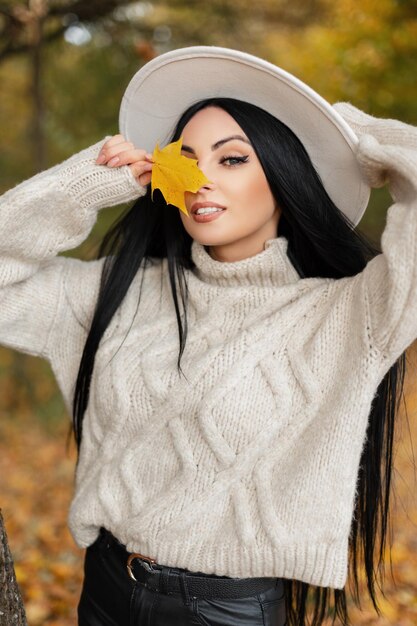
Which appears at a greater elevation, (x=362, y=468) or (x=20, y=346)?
(x=20, y=346)

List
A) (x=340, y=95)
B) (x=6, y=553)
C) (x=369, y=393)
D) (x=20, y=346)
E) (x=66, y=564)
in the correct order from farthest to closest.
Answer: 1. (x=340, y=95)
2. (x=66, y=564)
3. (x=20, y=346)
4. (x=6, y=553)
5. (x=369, y=393)

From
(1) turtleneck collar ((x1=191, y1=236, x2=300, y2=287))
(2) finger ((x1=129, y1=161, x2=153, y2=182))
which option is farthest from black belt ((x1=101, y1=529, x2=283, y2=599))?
(2) finger ((x1=129, y1=161, x2=153, y2=182))

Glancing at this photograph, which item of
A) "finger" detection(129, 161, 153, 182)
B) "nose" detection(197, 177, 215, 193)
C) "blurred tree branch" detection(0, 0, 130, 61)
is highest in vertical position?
"blurred tree branch" detection(0, 0, 130, 61)

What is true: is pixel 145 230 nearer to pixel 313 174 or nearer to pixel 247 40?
pixel 313 174

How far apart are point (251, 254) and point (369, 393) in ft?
2.01

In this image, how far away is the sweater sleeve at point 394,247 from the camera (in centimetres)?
172

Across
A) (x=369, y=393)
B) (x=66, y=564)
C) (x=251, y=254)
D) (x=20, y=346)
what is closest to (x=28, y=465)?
(x=66, y=564)

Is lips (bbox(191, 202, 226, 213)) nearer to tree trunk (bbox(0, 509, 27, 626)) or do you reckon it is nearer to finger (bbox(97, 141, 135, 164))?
finger (bbox(97, 141, 135, 164))

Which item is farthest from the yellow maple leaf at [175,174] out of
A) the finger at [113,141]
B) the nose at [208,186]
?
the finger at [113,141]

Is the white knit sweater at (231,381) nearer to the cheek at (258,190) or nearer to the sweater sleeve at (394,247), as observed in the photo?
the sweater sleeve at (394,247)

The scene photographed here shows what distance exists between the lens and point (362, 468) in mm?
2148

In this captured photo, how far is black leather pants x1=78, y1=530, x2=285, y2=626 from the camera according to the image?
193 centimetres

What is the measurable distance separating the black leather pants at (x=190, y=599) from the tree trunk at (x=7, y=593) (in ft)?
0.88

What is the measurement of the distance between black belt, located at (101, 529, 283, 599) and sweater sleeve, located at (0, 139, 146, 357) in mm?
805
